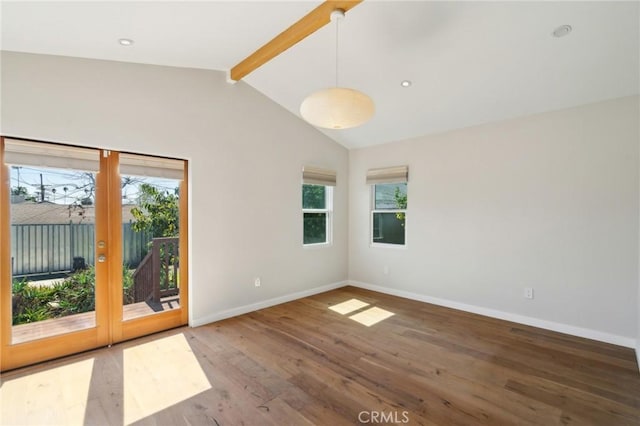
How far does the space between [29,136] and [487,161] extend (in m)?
4.88

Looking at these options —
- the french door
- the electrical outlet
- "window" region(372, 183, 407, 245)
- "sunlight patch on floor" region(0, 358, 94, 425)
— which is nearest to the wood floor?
"sunlight patch on floor" region(0, 358, 94, 425)

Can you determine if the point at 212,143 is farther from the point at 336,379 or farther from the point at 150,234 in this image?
the point at 336,379

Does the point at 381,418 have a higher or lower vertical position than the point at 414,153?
lower

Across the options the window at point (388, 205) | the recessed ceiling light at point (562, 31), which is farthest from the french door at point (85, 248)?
the recessed ceiling light at point (562, 31)

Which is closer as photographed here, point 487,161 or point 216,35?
point 216,35

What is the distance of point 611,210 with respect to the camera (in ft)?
10.0

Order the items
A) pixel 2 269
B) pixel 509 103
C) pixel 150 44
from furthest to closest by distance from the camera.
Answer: pixel 509 103, pixel 150 44, pixel 2 269

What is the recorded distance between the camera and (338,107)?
2055 millimetres

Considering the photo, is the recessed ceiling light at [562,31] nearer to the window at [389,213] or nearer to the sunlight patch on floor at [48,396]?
the window at [389,213]

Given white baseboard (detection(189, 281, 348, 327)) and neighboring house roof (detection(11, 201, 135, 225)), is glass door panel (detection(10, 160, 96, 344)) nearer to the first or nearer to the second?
neighboring house roof (detection(11, 201, 135, 225))

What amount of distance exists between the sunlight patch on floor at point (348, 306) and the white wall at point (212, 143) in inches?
27.9

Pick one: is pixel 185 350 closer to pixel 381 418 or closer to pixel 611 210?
pixel 381 418

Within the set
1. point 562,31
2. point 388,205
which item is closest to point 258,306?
point 388,205

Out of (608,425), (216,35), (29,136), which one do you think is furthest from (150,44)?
(608,425)
